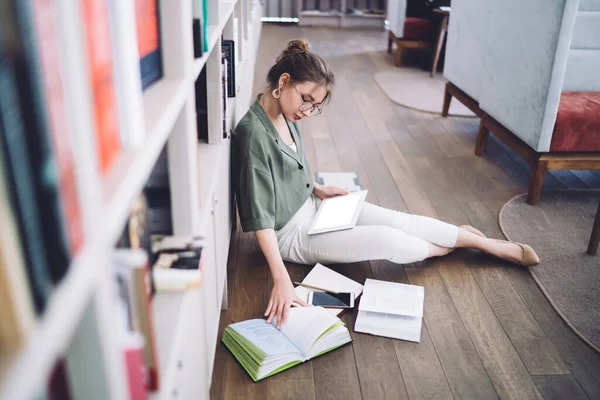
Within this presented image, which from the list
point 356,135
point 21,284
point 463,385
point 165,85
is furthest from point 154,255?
point 356,135

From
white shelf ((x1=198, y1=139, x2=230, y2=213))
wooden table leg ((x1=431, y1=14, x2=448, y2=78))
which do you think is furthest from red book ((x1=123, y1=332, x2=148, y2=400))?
wooden table leg ((x1=431, y1=14, x2=448, y2=78))

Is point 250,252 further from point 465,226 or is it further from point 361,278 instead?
point 465,226

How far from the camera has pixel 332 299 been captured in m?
1.78

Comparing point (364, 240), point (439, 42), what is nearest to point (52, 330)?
point (364, 240)

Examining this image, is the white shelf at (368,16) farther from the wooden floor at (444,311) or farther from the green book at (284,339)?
the green book at (284,339)

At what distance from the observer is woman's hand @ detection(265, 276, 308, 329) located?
160cm

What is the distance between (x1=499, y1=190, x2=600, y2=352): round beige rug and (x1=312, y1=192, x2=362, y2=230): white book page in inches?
26.7

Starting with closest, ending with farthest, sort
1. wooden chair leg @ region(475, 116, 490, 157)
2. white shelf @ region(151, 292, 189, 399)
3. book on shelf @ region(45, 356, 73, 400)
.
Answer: book on shelf @ region(45, 356, 73, 400)
white shelf @ region(151, 292, 189, 399)
wooden chair leg @ region(475, 116, 490, 157)

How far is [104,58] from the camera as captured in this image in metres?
0.60

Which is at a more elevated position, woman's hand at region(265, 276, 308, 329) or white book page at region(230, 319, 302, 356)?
woman's hand at region(265, 276, 308, 329)

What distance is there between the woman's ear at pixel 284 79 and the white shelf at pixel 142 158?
2.66 feet

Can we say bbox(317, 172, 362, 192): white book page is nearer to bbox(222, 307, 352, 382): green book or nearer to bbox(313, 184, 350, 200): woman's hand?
bbox(313, 184, 350, 200): woman's hand

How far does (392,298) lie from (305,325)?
354mm

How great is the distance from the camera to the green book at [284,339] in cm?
152
